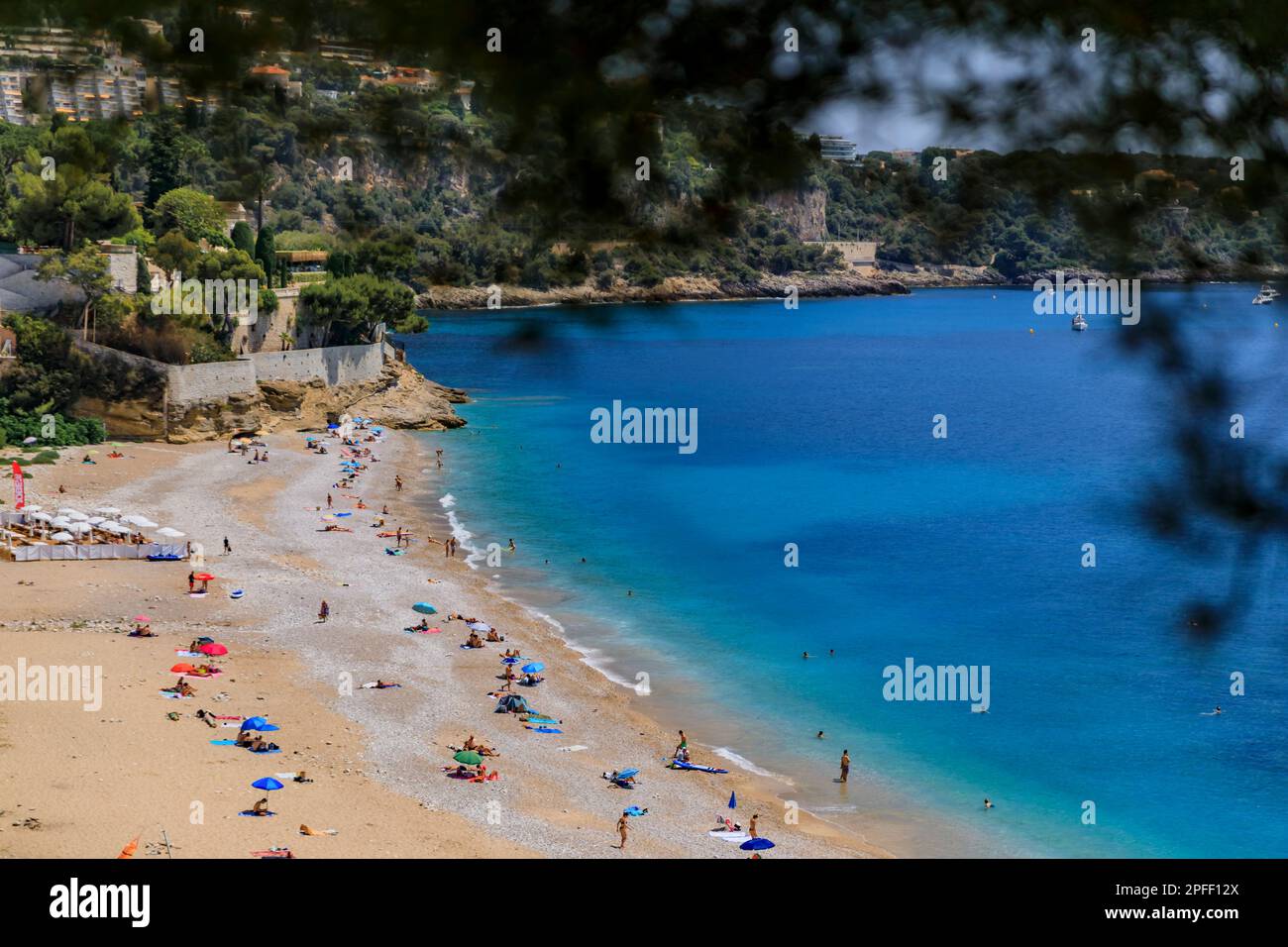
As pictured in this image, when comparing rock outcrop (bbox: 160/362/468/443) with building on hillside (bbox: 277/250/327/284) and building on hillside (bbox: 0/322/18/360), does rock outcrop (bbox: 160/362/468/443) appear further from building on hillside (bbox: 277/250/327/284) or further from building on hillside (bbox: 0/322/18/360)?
building on hillside (bbox: 0/322/18/360)

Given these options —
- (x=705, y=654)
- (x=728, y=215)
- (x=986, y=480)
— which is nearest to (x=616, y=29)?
(x=728, y=215)

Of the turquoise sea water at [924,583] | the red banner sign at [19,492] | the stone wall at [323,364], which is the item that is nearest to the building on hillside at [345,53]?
the turquoise sea water at [924,583]

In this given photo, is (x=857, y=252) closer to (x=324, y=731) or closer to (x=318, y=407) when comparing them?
(x=318, y=407)

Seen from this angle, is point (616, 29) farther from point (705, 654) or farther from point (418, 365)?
point (418, 365)

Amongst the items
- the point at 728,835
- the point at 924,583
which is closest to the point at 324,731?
the point at 728,835

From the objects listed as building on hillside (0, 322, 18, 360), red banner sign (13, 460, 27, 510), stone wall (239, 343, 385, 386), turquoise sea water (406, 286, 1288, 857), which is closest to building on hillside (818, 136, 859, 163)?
turquoise sea water (406, 286, 1288, 857)
